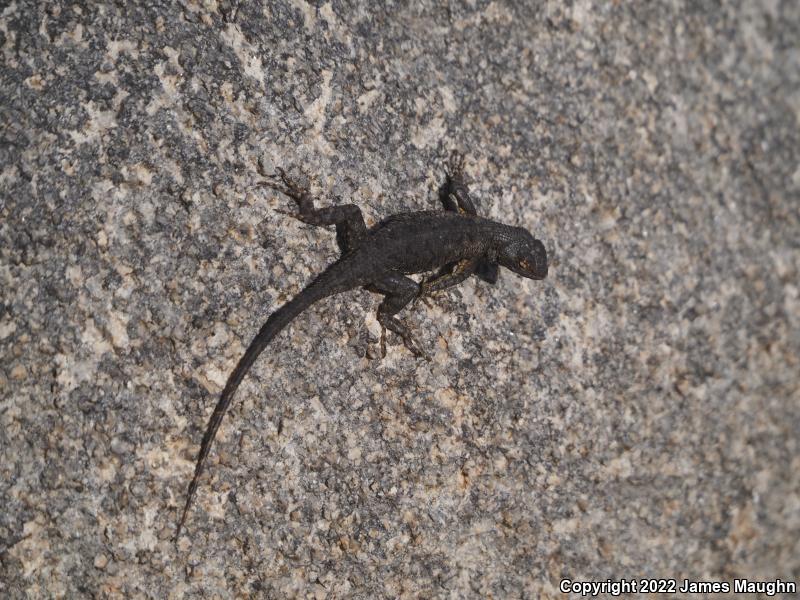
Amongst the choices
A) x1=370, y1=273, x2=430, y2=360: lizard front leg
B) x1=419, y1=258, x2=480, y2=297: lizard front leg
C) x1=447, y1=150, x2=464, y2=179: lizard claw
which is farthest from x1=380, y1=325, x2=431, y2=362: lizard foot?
x1=447, y1=150, x2=464, y2=179: lizard claw

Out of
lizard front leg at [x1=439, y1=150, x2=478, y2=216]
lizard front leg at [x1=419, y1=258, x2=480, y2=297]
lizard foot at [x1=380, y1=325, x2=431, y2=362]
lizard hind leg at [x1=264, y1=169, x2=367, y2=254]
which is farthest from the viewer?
lizard front leg at [x1=439, y1=150, x2=478, y2=216]

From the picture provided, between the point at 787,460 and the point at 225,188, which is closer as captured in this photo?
the point at 225,188

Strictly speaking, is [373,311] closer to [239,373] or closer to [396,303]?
[396,303]

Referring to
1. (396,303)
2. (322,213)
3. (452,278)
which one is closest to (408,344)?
(396,303)

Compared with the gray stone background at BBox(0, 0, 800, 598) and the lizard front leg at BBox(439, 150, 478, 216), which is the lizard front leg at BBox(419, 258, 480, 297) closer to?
the gray stone background at BBox(0, 0, 800, 598)

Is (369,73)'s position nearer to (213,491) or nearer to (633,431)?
(213,491)

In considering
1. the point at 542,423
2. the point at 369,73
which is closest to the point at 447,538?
the point at 542,423
